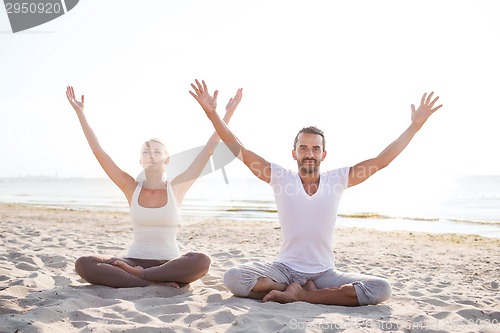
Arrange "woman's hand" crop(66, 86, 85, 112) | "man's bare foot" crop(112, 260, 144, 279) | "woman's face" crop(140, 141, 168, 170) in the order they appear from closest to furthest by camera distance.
Answer: 1. "man's bare foot" crop(112, 260, 144, 279)
2. "woman's face" crop(140, 141, 168, 170)
3. "woman's hand" crop(66, 86, 85, 112)

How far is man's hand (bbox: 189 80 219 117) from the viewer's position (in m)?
4.29

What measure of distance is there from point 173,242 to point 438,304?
2.66m

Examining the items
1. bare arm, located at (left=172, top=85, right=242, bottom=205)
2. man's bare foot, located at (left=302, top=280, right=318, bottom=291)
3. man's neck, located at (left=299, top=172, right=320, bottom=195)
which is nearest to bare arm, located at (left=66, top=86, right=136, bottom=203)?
bare arm, located at (left=172, top=85, right=242, bottom=205)

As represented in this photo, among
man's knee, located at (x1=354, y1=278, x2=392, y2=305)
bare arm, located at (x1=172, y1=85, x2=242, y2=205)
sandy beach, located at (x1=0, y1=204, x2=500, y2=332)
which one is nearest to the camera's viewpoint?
sandy beach, located at (x1=0, y1=204, x2=500, y2=332)

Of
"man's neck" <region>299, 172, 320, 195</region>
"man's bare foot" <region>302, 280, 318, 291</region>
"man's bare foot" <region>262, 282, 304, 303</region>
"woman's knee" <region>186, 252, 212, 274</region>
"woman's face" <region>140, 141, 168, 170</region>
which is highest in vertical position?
"woman's face" <region>140, 141, 168, 170</region>

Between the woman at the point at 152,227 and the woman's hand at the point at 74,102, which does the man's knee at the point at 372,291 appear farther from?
the woman's hand at the point at 74,102

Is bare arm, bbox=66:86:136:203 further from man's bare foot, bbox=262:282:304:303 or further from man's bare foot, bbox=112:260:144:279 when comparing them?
man's bare foot, bbox=262:282:304:303

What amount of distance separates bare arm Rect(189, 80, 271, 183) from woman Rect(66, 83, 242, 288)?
0.25 ft

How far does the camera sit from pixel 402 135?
4.30 metres

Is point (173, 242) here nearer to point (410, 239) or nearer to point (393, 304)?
point (393, 304)

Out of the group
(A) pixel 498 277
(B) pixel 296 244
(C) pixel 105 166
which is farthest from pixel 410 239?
(C) pixel 105 166

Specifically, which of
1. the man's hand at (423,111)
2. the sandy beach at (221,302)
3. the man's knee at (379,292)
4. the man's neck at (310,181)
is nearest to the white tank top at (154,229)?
the sandy beach at (221,302)

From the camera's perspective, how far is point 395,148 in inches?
166

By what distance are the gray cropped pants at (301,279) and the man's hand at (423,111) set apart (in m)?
1.53
